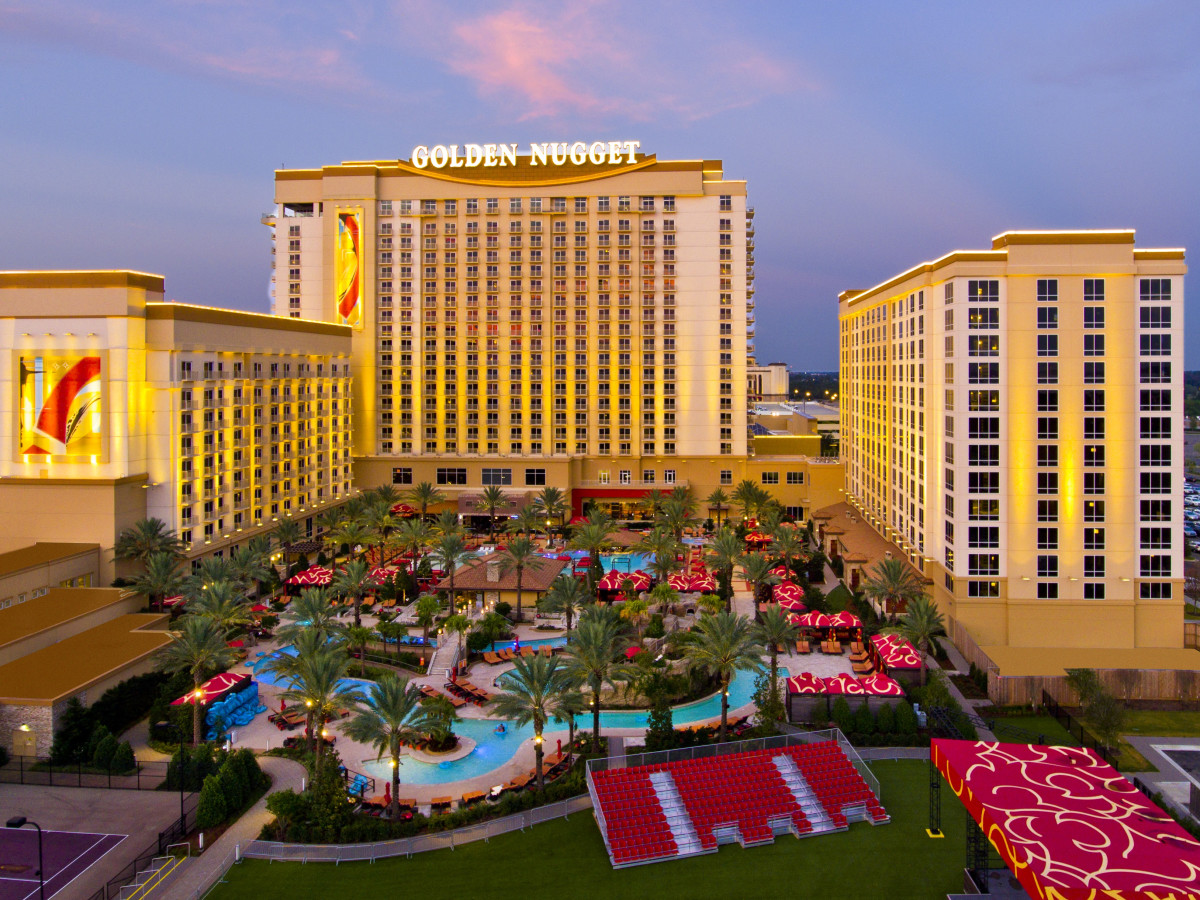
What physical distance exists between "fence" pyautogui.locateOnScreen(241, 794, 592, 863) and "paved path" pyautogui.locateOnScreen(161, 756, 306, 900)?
1.12 meters

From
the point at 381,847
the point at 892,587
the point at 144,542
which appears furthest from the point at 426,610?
the point at 892,587

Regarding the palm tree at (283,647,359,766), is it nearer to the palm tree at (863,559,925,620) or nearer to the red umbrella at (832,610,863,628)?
the red umbrella at (832,610,863,628)

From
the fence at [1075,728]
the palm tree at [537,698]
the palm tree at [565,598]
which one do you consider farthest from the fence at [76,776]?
the fence at [1075,728]

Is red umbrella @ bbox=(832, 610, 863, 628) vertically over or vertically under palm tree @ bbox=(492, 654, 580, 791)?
under

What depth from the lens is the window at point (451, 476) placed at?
4193 inches

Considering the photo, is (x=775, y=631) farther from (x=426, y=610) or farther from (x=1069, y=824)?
(x=426, y=610)

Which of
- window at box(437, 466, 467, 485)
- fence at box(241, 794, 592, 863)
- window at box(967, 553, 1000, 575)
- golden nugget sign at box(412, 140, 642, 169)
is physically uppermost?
golden nugget sign at box(412, 140, 642, 169)

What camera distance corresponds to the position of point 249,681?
49625 millimetres

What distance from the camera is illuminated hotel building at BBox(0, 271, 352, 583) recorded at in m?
64.9

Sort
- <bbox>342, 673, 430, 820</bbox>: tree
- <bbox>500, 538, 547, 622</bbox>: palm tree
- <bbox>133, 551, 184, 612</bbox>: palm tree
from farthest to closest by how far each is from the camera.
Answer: <bbox>500, 538, 547, 622</bbox>: palm tree → <bbox>133, 551, 184, 612</bbox>: palm tree → <bbox>342, 673, 430, 820</bbox>: tree

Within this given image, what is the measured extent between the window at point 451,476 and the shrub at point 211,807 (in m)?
70.7

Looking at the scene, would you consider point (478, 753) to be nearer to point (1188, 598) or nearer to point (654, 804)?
point (654, 804)

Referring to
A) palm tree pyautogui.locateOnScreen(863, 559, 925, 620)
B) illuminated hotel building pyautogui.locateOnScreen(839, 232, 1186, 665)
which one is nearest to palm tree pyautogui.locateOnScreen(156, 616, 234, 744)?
palm tree pyautogui.locateOnScreen(863, 559, 925, 620)

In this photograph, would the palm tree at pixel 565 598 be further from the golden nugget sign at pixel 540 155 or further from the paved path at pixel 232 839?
the golden nugget sign at pixel 540 155
